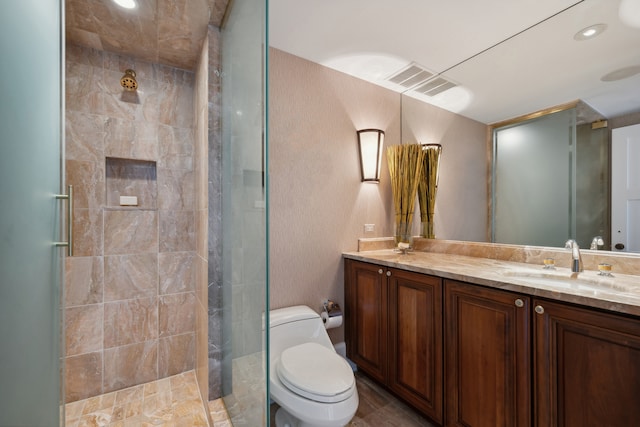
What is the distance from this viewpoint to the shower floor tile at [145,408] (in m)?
1.55

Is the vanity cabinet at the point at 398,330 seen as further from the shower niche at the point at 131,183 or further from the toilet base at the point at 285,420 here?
the shower niche at the point at 131,183

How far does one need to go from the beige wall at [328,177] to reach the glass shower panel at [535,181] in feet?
0.40

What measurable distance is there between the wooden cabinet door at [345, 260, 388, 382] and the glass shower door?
1.59 meters

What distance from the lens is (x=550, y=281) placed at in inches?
52.7

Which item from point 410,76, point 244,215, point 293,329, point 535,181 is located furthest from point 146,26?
point 535,181

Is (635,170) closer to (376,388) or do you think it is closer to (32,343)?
(376,388)

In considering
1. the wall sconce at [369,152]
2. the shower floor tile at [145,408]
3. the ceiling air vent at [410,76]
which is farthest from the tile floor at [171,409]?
the ceiling air vent at [410,76]

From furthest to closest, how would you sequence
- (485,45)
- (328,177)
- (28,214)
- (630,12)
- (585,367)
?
1. (328,177)
2. (485,45)
3. (630,12)
4. (585,367)
5. (28,214)

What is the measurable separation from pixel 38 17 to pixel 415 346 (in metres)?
2.03

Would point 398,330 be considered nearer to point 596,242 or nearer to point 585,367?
point 585,367

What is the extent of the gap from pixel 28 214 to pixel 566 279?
2.02 meters

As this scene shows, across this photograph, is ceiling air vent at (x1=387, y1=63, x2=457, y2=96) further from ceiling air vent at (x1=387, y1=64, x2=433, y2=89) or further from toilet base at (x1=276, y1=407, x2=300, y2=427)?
toilet base at (x1=276, y1=407, x2=300, y2=427)

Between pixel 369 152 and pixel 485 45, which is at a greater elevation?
pixel 485 45

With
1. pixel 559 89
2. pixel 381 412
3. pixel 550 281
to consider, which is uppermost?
pixel 559 89
